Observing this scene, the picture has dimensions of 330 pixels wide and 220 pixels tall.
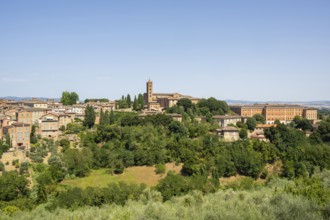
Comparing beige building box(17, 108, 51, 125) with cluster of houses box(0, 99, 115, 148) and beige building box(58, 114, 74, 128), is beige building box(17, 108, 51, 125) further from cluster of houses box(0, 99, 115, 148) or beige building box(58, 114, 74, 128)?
beige building box(58, 114, 74, 128)

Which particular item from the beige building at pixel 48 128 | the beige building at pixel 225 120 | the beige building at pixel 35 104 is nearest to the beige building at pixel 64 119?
the beige building at pixel 48 128

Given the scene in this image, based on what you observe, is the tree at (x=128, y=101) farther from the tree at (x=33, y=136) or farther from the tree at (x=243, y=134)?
the tree at (x=243, y=134)

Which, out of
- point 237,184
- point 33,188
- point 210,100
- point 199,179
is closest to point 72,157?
point 33,188

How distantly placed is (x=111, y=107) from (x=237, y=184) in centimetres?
3544

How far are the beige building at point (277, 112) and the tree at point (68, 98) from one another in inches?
1277

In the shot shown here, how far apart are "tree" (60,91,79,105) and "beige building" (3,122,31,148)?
25.9 metres

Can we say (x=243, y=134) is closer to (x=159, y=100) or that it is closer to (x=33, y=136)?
(x=159, y=100)

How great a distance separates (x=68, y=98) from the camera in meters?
67.2

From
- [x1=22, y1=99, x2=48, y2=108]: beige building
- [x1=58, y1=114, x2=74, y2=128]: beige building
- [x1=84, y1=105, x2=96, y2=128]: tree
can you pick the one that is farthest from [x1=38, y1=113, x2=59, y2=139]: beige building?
[x1=22, y1=99, x2=48, y2=108]: beige building

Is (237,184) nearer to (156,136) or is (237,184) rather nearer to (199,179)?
(199,179)

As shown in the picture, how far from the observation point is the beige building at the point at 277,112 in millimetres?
65062

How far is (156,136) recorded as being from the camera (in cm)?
4322

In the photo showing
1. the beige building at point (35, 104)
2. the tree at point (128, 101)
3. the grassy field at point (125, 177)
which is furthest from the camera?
the tree at point (128, 101)

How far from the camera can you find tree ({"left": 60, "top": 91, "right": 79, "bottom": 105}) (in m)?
66.8
